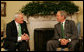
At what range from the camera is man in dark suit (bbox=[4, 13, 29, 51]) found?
3.21 metres

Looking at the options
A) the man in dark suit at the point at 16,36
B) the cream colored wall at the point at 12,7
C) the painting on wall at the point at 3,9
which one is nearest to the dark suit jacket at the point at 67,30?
the man in dark suit at the point at 16,36

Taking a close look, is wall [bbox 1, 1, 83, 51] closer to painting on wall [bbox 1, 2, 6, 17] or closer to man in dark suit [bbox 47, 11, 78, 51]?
painting on wall [bbox 1, 2, 6, 17]

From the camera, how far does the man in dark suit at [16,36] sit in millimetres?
3209

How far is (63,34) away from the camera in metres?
3.36

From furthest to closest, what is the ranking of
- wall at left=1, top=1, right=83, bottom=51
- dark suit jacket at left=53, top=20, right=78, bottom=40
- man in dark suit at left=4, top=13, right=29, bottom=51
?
wall at left=1, top=1, right=83, bottom=51
dark suit jacket at left=53, top=20, right=78, bottom=40
man in dark suit at left=4, top=13, right=29, bottom=51

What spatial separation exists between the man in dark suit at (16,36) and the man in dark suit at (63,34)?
0.46 meters

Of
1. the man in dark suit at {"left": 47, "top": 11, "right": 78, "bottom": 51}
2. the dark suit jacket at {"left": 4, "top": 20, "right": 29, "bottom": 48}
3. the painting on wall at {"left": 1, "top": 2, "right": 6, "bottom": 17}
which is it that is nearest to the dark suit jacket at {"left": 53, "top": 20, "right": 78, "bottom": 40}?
the man in dark suit at {"left": 47, "top": 11, "right": 78, "bottom": 51}

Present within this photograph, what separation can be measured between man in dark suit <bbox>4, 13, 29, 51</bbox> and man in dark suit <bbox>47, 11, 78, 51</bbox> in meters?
0.46

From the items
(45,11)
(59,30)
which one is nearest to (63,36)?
(59,30)

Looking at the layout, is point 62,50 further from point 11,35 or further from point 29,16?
point 29,16

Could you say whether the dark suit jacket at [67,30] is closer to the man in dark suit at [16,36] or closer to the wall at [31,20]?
the man in dark suit at [16,36]

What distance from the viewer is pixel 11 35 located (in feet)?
10.7

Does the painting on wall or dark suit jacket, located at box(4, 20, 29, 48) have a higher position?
the painting on wall

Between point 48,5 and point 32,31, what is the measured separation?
778 millimetres
